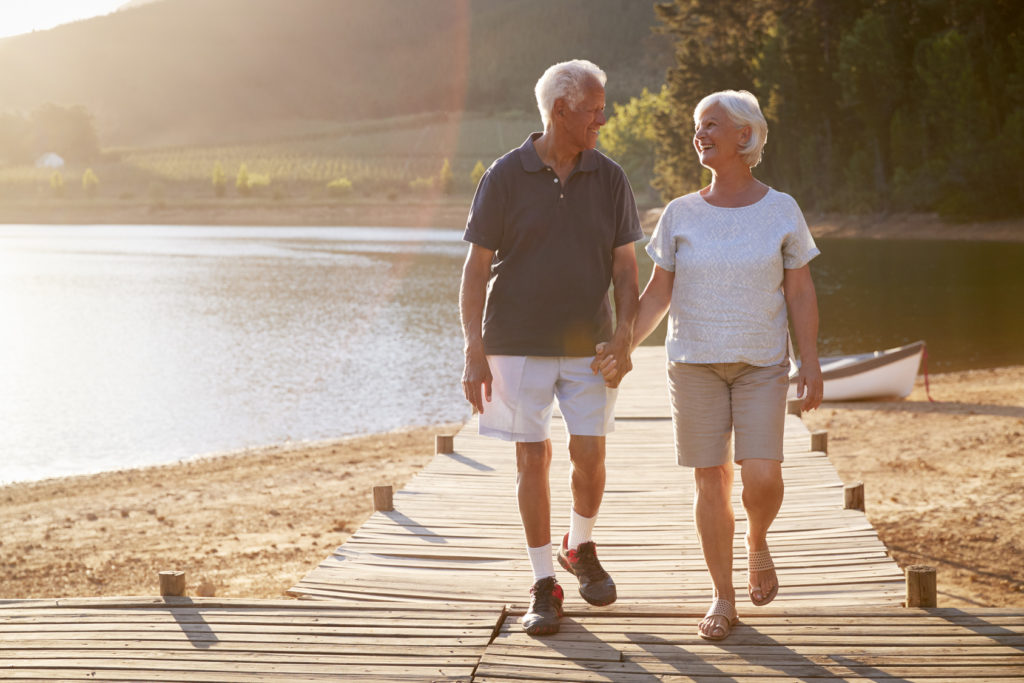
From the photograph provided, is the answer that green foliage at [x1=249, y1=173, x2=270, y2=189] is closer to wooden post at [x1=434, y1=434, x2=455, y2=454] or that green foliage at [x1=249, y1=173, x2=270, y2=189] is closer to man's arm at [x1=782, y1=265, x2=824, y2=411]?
wooden post at [x1=434, y1=434, x2=455, y2=454]

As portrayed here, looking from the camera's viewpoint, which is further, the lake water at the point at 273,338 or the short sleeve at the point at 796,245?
the lake water at the point at 273,338

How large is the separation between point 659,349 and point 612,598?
13.1 metres

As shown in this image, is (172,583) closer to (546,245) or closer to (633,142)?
(546,245)

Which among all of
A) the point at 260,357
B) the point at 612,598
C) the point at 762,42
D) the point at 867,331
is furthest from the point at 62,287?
the point at 612,598

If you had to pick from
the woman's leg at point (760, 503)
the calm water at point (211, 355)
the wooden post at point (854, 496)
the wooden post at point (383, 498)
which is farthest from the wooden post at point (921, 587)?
the calm water at point (211, 355)

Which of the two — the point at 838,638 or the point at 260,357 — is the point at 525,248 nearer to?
the point at 838,638

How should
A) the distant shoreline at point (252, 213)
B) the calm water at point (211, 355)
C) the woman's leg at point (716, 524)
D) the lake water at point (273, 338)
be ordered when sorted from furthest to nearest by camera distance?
the distant shoreline at point (252, 213) < the lake water at point (273, 338) < the calm water at point (211, 355) < the woman's leg at point (716, 524)

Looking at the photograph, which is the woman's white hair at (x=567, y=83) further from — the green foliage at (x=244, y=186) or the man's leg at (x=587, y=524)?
the green foliage at (x=244, y=186)

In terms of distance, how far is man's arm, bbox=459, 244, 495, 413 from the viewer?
13.9ft

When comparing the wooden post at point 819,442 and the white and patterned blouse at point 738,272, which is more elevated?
the white and patterned blouse at point 738,272

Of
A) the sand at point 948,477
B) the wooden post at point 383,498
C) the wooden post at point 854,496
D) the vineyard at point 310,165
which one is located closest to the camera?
the wooden post at point 854,496

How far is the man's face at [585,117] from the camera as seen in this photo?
13.4ft

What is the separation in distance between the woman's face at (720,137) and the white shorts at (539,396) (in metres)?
0.90

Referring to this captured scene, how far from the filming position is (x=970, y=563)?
7.52 meters
